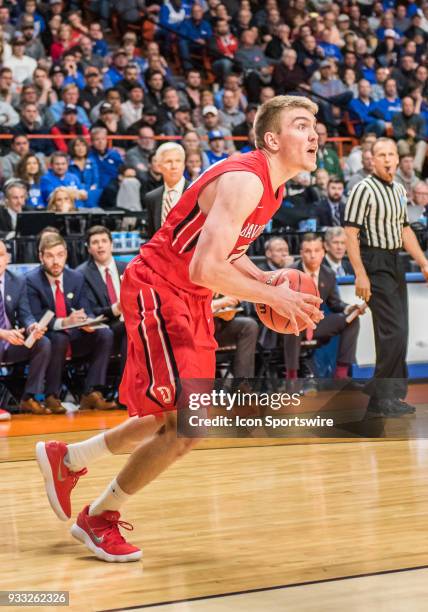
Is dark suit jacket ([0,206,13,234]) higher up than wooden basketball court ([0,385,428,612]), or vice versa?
dark suit jacket ([0,206,13,234])

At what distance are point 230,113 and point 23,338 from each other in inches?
285

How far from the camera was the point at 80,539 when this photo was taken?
13.5 feet

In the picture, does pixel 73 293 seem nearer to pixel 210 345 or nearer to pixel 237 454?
pixel 237 454

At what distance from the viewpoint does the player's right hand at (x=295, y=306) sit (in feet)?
11.4

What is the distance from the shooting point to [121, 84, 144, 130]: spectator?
528 inches

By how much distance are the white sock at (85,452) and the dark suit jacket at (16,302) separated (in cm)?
406

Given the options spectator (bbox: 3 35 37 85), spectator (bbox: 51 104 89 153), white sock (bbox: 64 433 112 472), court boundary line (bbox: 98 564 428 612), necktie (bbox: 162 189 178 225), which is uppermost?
spectator (bbox: 3 35 37 85)

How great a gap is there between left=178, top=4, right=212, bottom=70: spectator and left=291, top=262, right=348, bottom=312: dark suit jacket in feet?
25.5

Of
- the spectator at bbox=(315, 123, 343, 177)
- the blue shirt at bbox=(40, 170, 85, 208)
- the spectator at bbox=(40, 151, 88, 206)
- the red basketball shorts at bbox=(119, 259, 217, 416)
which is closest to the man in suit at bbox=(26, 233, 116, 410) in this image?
the spectator at bbox=(40, 151, 88, 206)

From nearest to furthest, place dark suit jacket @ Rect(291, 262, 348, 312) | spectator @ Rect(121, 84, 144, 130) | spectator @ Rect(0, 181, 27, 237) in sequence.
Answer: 1. dark suit jacket @ Rect(291, 262, 348, 312)
2. spectator @ Rect(0, 181, 27, 237)
3. spectator @ Rect(121, 84, 144, 130)

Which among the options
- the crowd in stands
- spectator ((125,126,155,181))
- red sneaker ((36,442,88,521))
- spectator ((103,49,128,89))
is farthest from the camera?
spectator ((103,49,128,89))

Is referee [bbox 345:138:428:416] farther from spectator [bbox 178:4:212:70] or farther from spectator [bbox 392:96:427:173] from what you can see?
spectator [bbox 178:4:212:70]

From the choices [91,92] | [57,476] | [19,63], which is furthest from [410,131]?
[57,476]

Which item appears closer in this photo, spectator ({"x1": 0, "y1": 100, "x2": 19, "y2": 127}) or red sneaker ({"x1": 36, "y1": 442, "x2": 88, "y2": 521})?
red sneaker ({"x1": 36, "y1": 442, "x2": 88, "y2": 521})
